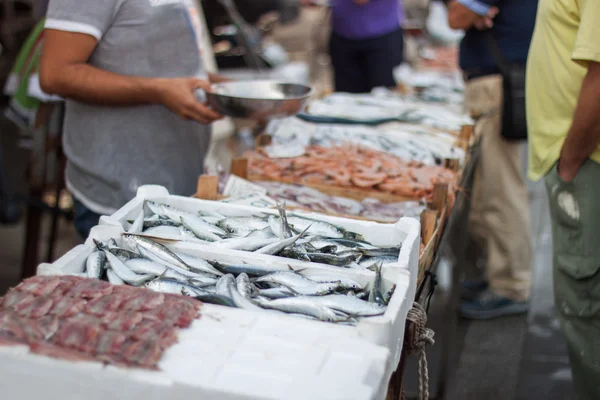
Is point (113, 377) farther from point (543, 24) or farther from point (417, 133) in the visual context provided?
point (417, 133)

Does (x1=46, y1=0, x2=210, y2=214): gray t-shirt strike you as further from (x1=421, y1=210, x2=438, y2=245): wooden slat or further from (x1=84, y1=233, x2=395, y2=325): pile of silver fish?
(x1=421, y1=210, x2=438, y2=245): wooden slat

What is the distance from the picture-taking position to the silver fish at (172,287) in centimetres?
173

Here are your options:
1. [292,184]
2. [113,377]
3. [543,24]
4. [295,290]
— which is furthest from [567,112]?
[113,377]

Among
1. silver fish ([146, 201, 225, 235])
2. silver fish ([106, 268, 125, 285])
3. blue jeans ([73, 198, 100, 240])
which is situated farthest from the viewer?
blue jeans ([73, 198, 100, 240])

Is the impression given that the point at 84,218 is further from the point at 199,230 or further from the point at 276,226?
the point at 276,226

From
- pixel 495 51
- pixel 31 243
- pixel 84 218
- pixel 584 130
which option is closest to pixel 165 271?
pixel 84 218

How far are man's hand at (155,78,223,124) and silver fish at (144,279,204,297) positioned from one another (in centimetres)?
94

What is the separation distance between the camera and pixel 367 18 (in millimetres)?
5773

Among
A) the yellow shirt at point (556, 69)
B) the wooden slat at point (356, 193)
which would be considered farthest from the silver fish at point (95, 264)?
the yellow shirt at point (556, 69)

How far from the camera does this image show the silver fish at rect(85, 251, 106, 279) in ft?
5.85

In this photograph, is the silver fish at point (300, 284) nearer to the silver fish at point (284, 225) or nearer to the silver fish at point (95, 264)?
the silver fish at point (284, 225)

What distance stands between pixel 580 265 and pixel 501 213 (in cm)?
201

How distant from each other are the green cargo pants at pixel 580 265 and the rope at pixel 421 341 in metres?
1.08

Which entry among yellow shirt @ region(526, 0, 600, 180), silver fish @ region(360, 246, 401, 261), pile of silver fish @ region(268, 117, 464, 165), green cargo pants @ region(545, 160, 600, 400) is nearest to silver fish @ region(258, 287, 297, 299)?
silver fish @ region(360, 246, 401, 261)
